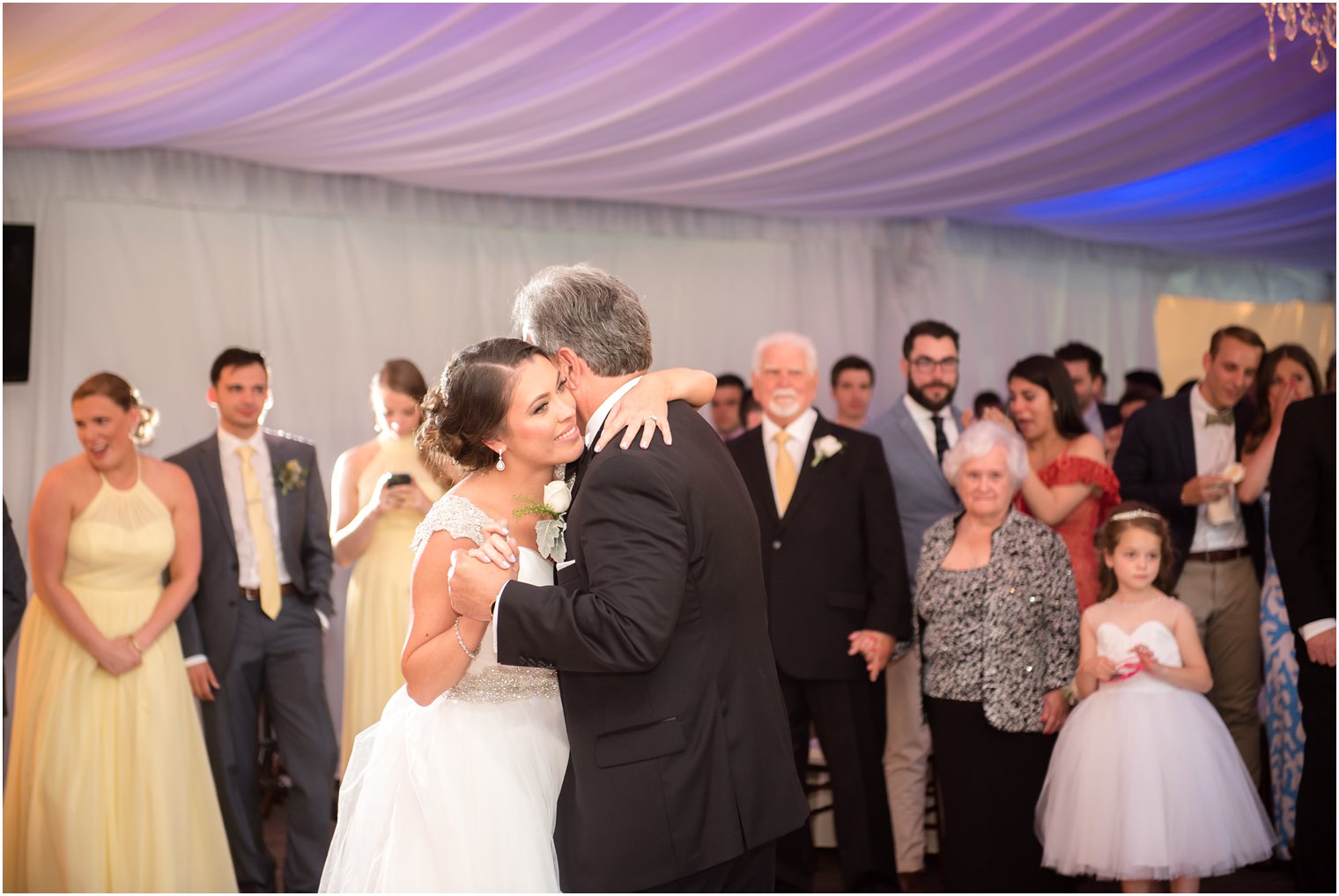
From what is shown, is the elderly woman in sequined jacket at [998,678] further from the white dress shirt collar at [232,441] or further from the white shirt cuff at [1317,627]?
the white dress shirt collar at [232,441]

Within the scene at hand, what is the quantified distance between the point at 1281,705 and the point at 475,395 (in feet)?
11.5

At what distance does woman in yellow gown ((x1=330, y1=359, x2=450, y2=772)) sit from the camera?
5039 millimetres

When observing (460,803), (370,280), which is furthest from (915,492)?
(370,280)

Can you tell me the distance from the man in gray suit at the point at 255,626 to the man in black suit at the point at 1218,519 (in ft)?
10.1

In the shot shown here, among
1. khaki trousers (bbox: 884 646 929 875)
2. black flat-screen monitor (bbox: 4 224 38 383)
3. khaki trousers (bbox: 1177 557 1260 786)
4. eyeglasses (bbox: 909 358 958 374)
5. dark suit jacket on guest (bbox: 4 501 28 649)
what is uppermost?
black flat-screen monitor (bbox: 4 224 38 383)

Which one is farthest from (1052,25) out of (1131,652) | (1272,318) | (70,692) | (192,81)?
(1272,318)

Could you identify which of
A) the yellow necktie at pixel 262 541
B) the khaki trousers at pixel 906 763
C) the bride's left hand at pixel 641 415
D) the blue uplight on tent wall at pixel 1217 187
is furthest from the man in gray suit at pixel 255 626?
the blue uplight on tent wall at pixel 1217 187

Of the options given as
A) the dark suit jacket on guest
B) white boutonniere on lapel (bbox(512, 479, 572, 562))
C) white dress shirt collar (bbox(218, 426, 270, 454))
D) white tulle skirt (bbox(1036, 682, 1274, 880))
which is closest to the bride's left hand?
white boutonniere on lapel (bbox(512, 479, 572, 562))

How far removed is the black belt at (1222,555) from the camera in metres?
4.76

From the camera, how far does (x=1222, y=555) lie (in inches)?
187

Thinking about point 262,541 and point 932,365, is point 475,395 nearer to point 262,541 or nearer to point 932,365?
point 262,541

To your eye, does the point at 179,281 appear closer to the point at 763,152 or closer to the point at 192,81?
the point at 192,81

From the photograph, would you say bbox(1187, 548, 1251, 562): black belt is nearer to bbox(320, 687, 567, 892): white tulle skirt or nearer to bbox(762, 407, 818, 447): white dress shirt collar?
bbox(762, 407, 818, 447): white dress shirt collar

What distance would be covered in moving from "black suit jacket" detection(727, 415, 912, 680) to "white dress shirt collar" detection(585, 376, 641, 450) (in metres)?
2.01
